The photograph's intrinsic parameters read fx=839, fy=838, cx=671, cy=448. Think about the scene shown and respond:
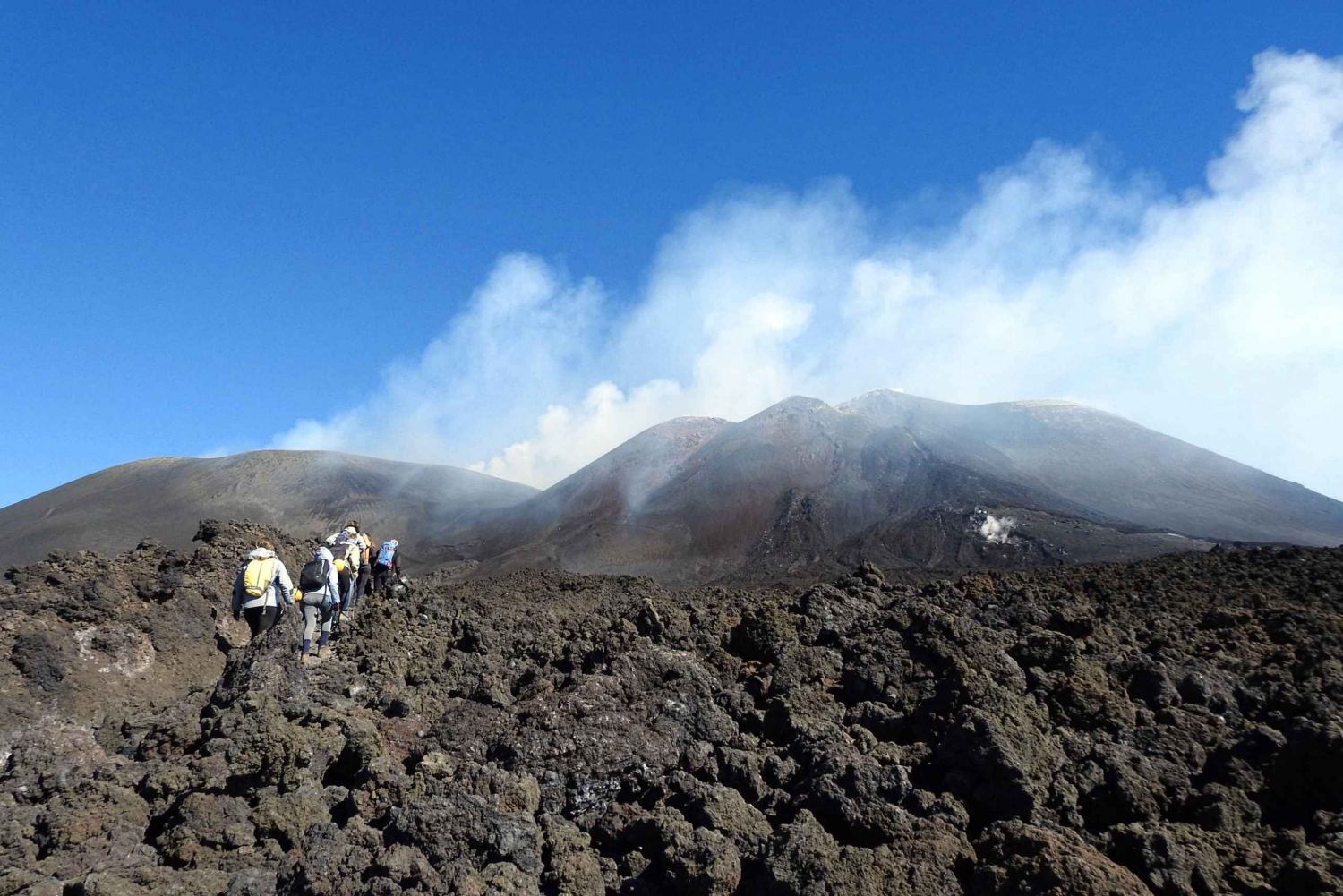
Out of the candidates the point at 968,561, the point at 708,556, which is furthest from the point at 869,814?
the point at 708,556

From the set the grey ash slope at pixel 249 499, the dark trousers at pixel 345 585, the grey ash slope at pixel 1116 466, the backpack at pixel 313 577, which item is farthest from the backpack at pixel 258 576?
the grey ash slope at pixel 249 499

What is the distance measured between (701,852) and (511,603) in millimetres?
12006

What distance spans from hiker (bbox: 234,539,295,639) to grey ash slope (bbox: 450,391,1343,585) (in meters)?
32.4

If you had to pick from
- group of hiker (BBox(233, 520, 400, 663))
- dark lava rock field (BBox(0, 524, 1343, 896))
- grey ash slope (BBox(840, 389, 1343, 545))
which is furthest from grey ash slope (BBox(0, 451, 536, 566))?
dark lava rock field (BBox(0, 524, 1343, 896))

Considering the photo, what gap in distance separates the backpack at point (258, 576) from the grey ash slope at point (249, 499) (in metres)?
54.3

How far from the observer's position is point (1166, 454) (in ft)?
192

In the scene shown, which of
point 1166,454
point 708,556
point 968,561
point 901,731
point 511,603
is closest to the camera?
point 901,731

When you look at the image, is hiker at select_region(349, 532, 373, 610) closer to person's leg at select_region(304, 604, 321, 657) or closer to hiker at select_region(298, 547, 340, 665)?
hiker at select_region(298, 547, 340, 665)

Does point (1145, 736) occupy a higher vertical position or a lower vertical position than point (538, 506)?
lower

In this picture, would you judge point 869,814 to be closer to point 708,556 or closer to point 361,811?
point 361,811

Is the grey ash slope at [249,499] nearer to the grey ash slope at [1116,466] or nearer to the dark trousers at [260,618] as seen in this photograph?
the grey ash slope at [1116,466]

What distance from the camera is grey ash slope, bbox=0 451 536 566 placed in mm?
58562

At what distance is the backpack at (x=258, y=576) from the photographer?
290 inches

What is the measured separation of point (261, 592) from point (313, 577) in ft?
1.74
